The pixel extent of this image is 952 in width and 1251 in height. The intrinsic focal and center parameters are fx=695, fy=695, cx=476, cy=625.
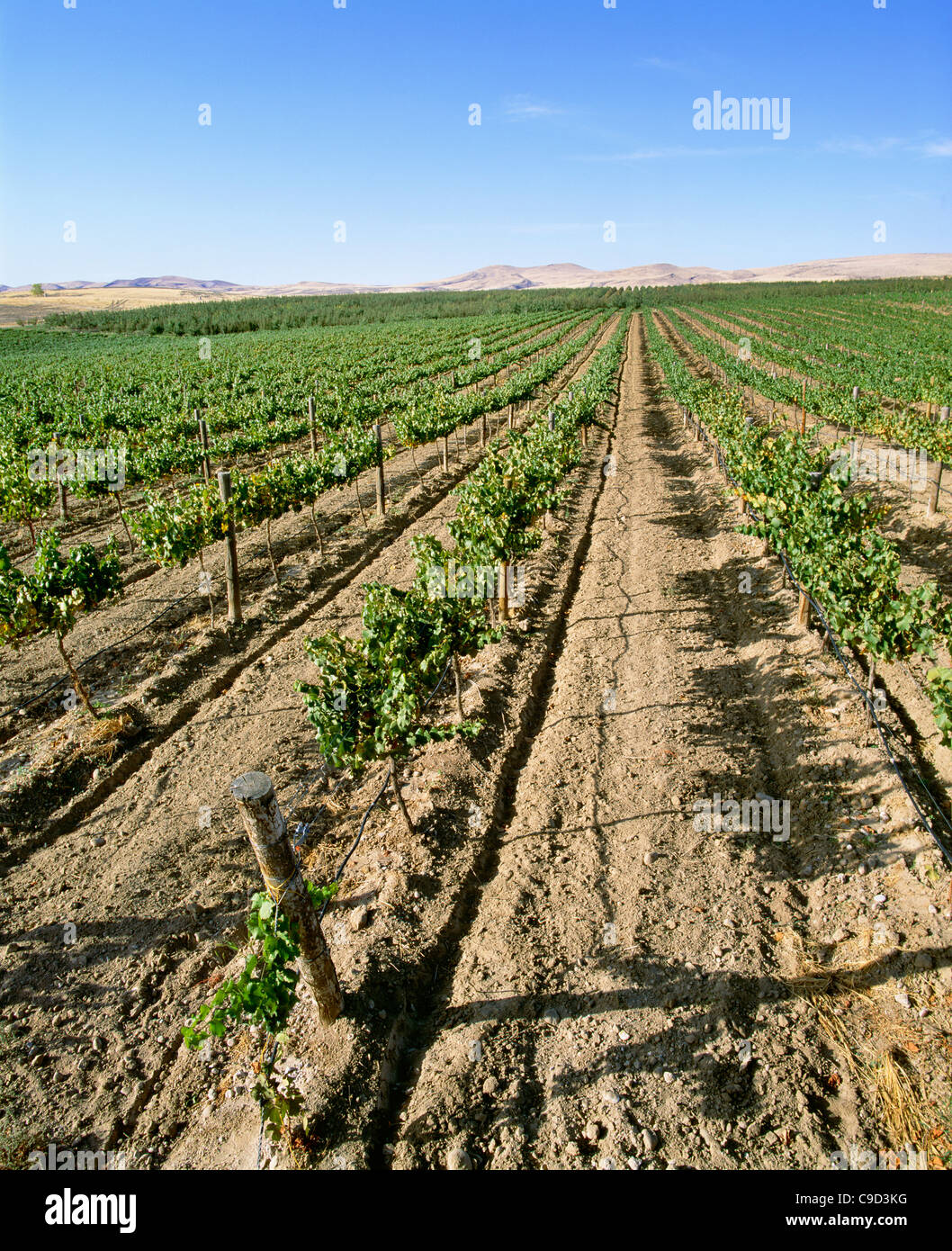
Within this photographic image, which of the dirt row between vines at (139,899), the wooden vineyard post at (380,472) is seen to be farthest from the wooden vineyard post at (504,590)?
the wooden vineyard post at (380,472)

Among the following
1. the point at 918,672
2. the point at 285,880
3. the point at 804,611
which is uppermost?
the point at 804,611

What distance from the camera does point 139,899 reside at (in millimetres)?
6844

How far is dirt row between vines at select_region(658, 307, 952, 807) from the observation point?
8.11 m

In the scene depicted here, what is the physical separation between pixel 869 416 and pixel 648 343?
137ft

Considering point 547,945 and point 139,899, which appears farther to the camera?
point 139,899

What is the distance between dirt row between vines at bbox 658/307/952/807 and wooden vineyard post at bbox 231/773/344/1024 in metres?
6.66

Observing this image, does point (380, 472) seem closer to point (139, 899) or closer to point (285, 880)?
point (139, 899)

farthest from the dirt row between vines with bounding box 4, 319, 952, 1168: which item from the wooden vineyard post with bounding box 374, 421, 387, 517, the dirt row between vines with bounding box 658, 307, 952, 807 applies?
the wooden vineyard post with bounding box 374, 421, 387, 517

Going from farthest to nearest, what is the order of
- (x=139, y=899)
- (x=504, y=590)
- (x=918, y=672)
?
(x=504, y=590)
(x=918, y=672)
(x=139, y=899)

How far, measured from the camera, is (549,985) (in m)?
5.60

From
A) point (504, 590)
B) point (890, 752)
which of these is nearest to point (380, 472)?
point (504, 590)

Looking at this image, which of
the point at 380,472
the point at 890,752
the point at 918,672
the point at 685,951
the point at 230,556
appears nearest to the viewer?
the point at 685,951

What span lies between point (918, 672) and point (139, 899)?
10335mm

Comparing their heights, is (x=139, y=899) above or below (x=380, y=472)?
below
